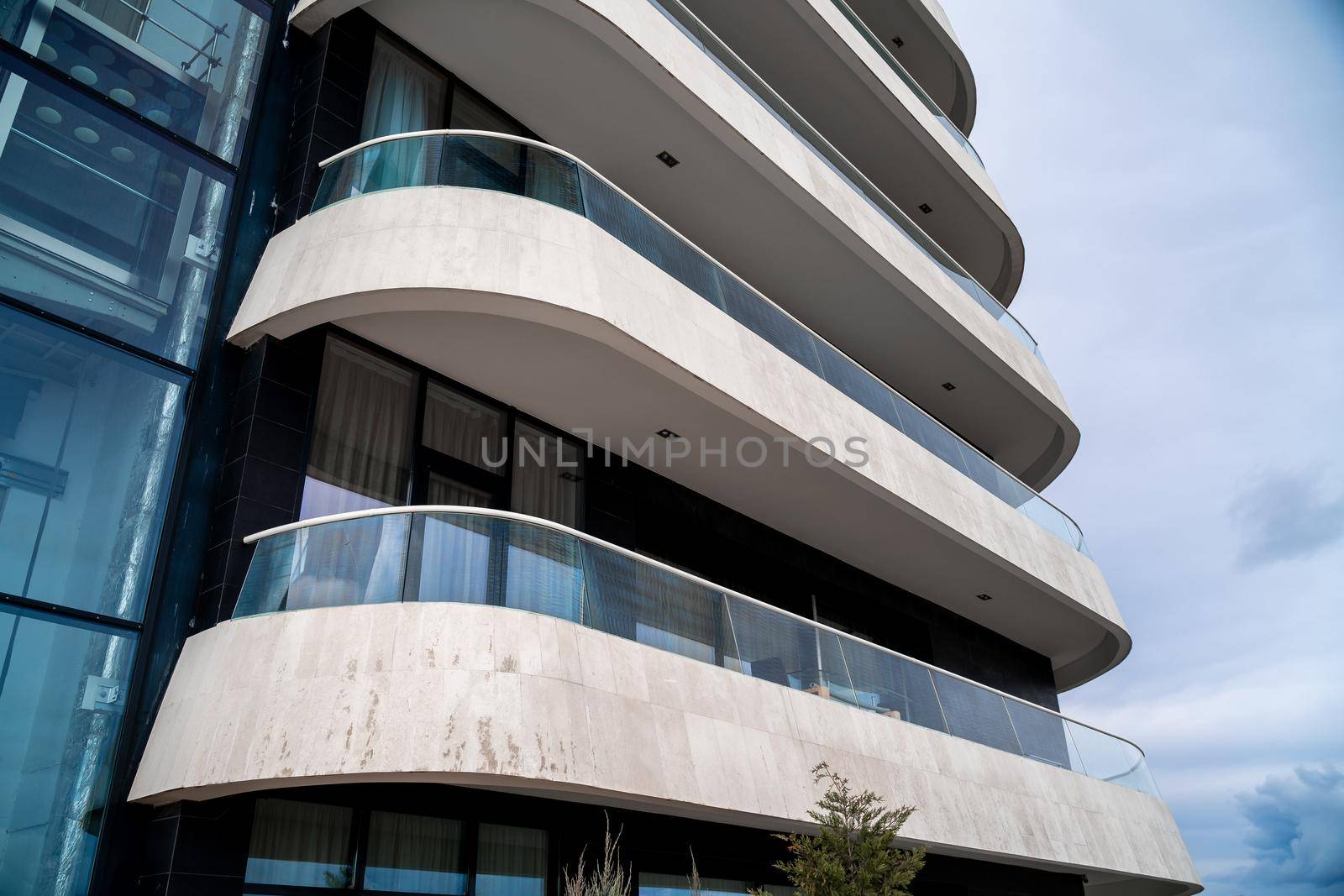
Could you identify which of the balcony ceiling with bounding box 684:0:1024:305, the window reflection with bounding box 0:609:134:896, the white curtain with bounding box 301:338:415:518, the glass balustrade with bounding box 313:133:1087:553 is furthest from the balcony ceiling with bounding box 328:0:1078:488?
the window reflection with bounding box 0:609:134:896

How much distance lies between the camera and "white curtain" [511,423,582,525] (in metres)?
11.7

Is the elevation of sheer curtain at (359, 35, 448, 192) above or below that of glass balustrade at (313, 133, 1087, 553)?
above

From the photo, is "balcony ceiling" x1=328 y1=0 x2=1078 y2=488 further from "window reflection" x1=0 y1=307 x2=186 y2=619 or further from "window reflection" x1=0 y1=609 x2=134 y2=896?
"window reflection" x1=0 y1=609 x2=134 y2=896

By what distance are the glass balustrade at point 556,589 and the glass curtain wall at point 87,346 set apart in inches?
53.7

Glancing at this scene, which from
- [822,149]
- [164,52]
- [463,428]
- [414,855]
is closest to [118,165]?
[164,52]

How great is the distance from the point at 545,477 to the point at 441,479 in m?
1.49

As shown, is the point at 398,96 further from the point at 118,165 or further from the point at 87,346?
the point at 87,346

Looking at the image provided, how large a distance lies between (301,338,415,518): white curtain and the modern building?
44 millimetres

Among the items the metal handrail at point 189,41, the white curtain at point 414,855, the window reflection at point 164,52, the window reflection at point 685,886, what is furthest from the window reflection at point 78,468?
the window reflection at point 685,886

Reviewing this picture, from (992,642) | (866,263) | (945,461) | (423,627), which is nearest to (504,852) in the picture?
(423,627)

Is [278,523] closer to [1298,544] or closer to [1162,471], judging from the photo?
[1162,471]

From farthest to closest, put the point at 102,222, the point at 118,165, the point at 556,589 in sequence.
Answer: the point at 118,165 → the point at 102,222 → the point at 556,589

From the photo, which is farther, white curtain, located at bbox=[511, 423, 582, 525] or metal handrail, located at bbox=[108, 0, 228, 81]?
white curtain, located at bbox=[511, 423, 582, 525]

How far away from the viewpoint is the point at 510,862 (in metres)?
9.63
